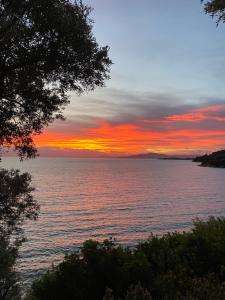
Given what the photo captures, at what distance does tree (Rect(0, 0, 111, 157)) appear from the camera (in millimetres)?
13242

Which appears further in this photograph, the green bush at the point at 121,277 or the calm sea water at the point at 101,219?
the calm sea water at the point at 101,219

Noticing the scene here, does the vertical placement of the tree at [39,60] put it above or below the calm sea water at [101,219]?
above

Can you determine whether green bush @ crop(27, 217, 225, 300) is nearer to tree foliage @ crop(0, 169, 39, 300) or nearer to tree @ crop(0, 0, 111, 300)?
tree @ crop(0, 0, 111, 300)

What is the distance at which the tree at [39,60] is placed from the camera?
521 inches

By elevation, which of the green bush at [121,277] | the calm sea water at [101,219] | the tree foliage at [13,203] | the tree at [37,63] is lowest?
the calm sea water at [101,219]

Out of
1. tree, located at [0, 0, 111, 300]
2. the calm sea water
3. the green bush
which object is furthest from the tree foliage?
the calm sea water

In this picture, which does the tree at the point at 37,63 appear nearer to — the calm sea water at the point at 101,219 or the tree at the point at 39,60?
the tree at the point at 39,60

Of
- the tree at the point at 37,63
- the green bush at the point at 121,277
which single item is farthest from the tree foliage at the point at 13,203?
the green bush at the point at 121,277

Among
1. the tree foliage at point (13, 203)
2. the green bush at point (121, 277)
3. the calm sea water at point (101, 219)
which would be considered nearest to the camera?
the green bush at point (121, 277)

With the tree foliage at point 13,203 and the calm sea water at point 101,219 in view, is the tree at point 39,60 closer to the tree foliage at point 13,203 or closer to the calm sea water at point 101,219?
the tree foliage at point 13,203

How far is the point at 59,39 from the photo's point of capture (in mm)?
14031

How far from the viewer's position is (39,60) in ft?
47.3

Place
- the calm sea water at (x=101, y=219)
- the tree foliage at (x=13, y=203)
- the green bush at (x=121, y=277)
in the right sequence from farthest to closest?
the calm sea water at (x=101, y=219) → the tree foliage at (x=13, y=203) → the green bush at (x=121, y=277)

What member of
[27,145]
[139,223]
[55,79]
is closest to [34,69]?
[55,79]
